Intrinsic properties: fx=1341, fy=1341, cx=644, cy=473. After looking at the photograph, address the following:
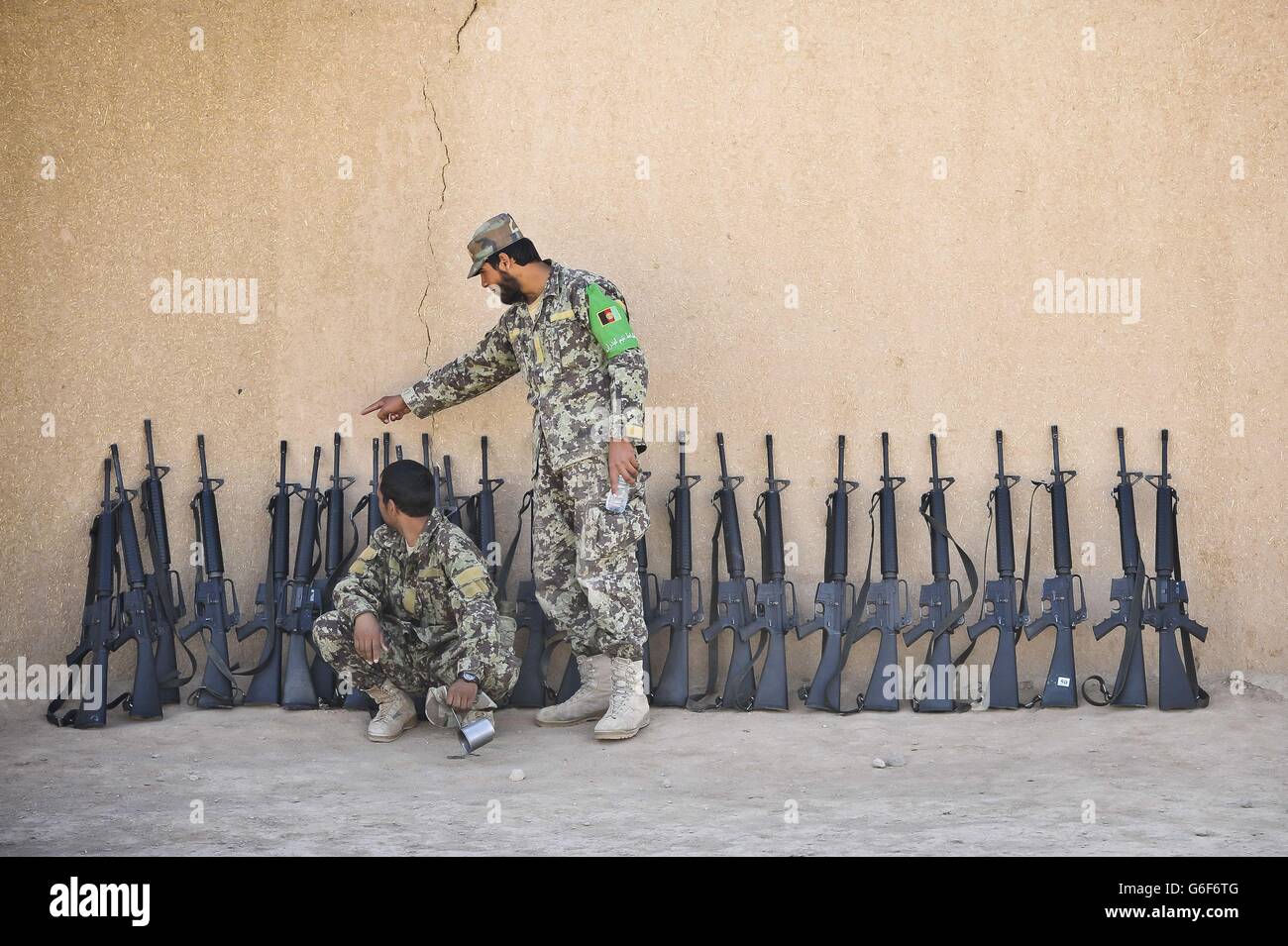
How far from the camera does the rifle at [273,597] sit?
5418mm

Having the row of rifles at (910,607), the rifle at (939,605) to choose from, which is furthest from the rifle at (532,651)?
the rifle at (939,605)

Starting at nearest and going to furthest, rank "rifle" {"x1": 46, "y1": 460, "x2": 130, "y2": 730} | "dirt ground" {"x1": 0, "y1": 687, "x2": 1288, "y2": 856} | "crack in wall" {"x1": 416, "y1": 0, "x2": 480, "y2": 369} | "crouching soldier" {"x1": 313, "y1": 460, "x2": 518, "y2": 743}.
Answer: "dirt ground" {"x1": 0, "y1": 687, "x2": 1288, "y2": 856}, "crouching soldier" {"x1": 313, "y1": 460, "x2": 518, "y2": 743}, "rifle" {"x1": 46, "y1": 460, "x2": 130, "y2": 730}, "crack in wall" {"x1": 416, "y1": 0, "x2": 480, "y2": 369}

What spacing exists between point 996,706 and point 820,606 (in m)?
0.83

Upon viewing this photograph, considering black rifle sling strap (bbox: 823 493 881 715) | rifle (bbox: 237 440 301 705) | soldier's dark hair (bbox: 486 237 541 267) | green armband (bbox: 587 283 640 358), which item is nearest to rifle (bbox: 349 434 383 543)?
rifle (bbox: 237 440 301 705)

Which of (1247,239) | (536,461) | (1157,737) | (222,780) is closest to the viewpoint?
(222,780)

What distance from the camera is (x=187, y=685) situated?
5.64 metres

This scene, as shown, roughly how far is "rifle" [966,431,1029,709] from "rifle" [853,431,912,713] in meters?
0.31

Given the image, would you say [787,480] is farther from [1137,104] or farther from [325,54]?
[325,54]

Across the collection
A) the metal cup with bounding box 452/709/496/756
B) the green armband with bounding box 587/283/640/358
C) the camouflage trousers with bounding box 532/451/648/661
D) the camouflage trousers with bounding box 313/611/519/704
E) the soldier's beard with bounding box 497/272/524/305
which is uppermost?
the soldier's beard with bounding box 497/272/524/305

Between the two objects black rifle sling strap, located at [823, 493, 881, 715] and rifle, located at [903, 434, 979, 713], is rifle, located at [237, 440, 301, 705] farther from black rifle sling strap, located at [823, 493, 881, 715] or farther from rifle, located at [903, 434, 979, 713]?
rifle, located at [903, 434, 979, 713]

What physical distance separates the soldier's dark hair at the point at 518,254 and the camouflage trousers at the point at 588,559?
2.40 ft

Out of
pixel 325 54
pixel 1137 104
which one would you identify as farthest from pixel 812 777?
pixel 325 54

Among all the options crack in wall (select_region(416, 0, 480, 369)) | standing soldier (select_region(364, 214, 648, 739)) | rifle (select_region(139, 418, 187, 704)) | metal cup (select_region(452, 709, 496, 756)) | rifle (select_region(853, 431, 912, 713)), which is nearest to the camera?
metal cup (select_region(452, 709, 496, 756))

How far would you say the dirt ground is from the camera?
3.64 m
